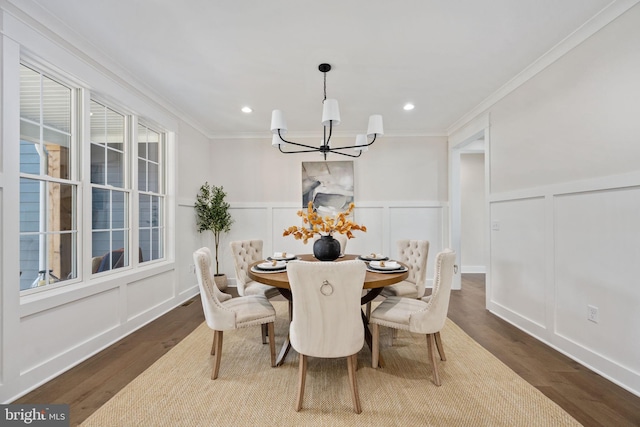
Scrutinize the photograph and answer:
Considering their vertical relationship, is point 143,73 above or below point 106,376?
above

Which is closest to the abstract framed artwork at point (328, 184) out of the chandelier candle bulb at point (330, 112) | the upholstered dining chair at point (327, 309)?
the chandelier candle bulb at point (330, 112)

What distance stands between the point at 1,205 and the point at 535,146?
431 cm

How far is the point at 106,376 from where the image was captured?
2.03 meters

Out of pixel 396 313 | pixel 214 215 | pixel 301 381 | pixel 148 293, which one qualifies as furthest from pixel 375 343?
pixel 214 215

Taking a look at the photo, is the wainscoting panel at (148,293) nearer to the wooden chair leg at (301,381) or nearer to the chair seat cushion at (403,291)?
the wooden chair leg at (301,381)

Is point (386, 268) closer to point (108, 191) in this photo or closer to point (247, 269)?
point (247, 269)

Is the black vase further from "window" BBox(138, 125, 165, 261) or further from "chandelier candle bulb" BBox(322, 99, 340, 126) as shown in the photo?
"window" BBox(138, 125, 165, 261)

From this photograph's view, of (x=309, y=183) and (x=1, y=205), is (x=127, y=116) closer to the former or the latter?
(x=1, y=205)

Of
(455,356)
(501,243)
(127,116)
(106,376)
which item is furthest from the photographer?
(501,243)

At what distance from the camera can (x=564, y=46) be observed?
227 cm

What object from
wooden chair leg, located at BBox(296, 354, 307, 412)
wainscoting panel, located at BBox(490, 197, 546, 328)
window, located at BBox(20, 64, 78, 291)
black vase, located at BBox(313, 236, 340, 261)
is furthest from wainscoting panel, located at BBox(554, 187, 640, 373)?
window, located at BBox(20, 64, 78, 291)

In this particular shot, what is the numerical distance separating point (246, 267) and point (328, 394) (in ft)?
5.31

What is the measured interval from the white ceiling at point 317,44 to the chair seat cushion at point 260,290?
85.7 inches

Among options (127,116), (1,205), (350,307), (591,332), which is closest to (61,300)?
(1,205)
